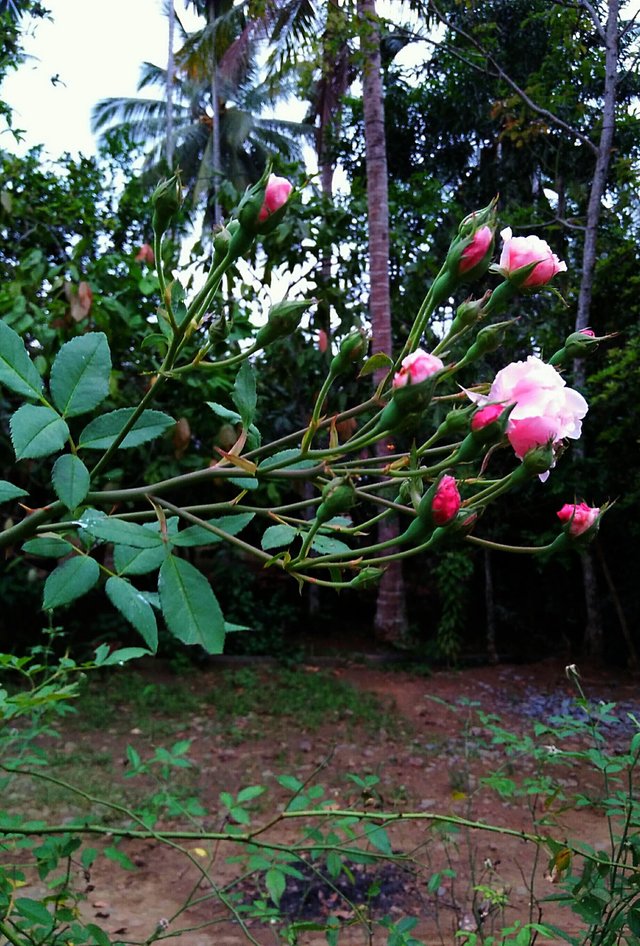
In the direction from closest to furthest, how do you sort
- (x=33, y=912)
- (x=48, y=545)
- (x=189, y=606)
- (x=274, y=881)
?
1. (x=189, y=606)
2. (x=48, y=545)
3. (x=33, y=912)
4. (x=274, y=881)

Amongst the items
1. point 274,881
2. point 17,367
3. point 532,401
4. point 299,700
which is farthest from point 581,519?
point 299,700

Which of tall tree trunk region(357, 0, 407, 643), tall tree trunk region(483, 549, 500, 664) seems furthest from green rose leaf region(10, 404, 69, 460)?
tall tree trunk region(483, 549, 500, 664)

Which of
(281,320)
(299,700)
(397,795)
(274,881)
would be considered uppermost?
(281,320)

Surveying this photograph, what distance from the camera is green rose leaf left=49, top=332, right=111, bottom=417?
1.92 feet

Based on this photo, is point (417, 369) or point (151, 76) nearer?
point (417, 369)

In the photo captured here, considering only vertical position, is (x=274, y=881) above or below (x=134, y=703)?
above

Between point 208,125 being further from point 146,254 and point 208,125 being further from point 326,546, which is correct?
point 326,546

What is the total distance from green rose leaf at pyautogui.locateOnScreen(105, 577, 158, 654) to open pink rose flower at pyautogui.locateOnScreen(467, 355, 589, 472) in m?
0.29

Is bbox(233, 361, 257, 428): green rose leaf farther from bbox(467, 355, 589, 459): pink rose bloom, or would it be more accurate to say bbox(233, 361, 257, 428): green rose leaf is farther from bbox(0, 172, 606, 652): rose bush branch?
bbox(467, 355, 589, 459): pink rose bloom

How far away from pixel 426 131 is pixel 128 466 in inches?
235

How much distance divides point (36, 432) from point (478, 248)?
1.28 feet

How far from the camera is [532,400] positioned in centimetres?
56

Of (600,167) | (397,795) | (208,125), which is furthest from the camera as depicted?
(208,125)

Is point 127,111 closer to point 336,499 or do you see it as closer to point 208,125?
point 208,125
